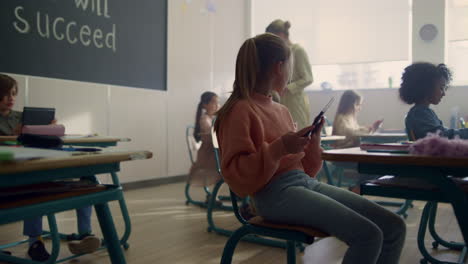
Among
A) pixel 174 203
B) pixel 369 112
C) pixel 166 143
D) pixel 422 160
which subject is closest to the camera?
pixel 422 160

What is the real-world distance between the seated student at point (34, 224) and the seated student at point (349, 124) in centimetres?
220

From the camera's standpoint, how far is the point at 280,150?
3.48ft

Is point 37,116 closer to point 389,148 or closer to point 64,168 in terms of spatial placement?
point 64,168

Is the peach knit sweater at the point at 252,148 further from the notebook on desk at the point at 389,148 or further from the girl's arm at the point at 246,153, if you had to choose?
the notebook on desk at the point at 389,148

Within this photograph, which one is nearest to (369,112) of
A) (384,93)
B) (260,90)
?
(384,93)

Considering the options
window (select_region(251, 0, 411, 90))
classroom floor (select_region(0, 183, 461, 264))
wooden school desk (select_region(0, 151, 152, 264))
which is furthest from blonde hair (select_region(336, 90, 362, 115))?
wooden school desk (select_region(0, 151, 152, 264))

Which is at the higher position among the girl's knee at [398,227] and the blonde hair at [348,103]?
the blonde hair at [348,103]

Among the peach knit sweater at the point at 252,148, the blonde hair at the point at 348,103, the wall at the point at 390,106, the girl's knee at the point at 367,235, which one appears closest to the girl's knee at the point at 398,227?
the girl's knee at the point at 367,235

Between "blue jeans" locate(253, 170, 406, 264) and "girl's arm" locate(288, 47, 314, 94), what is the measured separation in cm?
182

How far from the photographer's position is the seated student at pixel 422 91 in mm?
1891

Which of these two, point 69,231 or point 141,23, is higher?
point 141,23

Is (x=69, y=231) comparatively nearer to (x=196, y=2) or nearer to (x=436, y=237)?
(x=436, y=237)

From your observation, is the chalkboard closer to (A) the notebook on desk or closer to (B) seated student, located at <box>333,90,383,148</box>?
(B) seated student, located at <box>333,90,383,148</box>

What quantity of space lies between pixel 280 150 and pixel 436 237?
165cm
